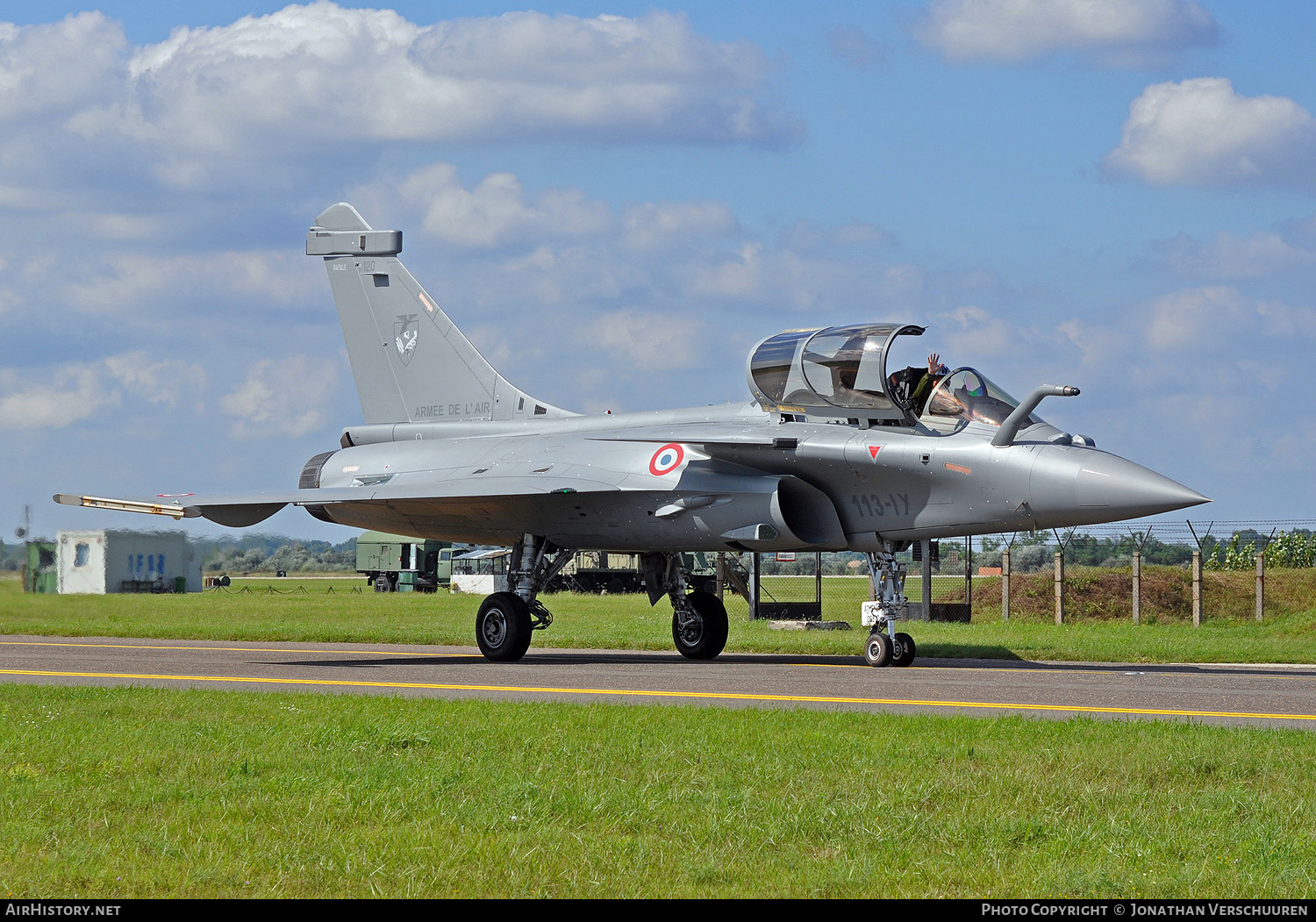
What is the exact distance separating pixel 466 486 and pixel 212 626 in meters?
8.81

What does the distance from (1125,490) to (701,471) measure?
16.8 ft

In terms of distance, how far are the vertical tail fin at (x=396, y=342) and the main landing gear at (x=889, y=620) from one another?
22.1 ft

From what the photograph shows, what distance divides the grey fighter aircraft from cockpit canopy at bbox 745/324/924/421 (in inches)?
0.9

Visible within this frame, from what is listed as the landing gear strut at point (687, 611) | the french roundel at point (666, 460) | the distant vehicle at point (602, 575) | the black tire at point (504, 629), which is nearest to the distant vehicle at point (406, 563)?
the distant vehicle at point (602, 575)

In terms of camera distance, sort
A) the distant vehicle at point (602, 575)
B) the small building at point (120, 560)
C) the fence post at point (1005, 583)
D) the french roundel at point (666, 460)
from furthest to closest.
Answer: the distant vehicle at point (602, 575), the fence post at point (1005, 583), the small building at point (120, 560), the french roundel at point (666, 460)

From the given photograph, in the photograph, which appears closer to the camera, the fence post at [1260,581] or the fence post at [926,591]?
the fence post at [1260,581]

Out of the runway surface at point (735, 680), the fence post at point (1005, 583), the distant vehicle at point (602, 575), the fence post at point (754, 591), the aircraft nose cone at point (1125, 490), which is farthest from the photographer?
the distant vehicle at point (602, 575)

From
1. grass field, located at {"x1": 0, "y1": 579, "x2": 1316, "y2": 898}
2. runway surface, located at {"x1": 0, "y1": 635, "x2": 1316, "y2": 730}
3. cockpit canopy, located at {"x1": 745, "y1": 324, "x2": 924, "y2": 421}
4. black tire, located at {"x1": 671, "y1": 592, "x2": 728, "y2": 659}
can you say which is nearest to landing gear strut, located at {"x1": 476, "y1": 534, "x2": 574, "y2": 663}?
runway surface, located at {"x1": 0, "y1": 635, "x2": 1316, "y2": 730}

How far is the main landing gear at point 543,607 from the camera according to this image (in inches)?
712

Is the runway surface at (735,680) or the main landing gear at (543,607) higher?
the main landing gear at (543,607)

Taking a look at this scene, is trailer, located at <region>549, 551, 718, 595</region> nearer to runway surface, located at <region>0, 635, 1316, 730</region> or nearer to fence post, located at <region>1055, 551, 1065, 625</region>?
fence post, located at <region>1055, 551, 1065, 625</region>

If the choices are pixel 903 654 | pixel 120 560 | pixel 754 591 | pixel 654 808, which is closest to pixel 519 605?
pixel 903 654

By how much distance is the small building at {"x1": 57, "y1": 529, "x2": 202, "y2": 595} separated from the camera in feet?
85.2

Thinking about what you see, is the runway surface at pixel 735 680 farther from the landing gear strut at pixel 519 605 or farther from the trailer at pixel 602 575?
the trailer at pixel 602 575
